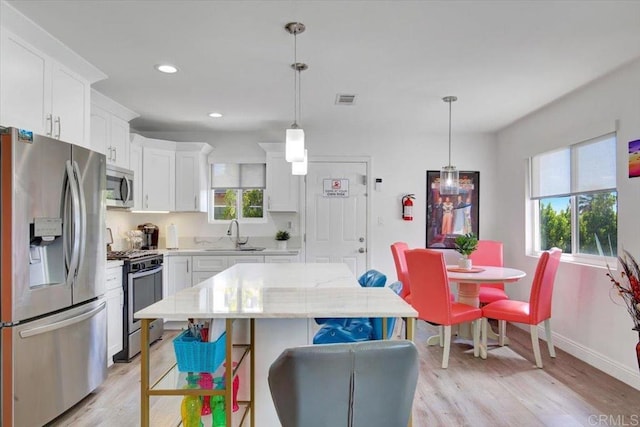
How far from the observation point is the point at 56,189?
7.88ft

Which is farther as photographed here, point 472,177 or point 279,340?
point 472,177

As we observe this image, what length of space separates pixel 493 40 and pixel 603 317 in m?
2.49

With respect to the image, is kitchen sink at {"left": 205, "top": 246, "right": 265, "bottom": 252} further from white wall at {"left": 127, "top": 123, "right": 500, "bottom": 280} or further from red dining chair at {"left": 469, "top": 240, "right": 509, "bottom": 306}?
red dining chair at {"left": 469, "top": 240, "right": 509, "bottom": 306}

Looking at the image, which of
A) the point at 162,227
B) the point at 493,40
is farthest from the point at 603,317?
the point at 162,227

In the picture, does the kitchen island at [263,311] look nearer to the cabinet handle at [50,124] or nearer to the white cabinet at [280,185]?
the cabinet handle at [50,124]

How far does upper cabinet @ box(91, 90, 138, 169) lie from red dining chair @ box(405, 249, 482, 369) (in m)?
3.08

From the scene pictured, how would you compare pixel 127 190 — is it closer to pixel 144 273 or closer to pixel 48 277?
pixel 144 273

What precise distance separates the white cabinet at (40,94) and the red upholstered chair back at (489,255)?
13.7 ft

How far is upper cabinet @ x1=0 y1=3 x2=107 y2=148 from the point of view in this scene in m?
2.22

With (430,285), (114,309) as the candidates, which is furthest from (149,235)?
(430,285)

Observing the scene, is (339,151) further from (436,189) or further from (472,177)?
(472,177)

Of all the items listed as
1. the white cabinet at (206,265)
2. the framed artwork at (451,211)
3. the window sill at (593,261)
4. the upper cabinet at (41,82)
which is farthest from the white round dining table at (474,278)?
the upper cabinet at (41,82)

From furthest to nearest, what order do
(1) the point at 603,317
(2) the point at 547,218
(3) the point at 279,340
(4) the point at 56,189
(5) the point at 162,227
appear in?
(5) the point at 162,227 < (2) the point at 547,218 < (1) the point at 603,317 < (4) the point at 56,189 < (3) the point at 279,340

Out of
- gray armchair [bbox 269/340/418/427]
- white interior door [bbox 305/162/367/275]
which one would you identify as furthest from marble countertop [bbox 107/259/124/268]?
gray armchair [bbox 269/340/418/427]
